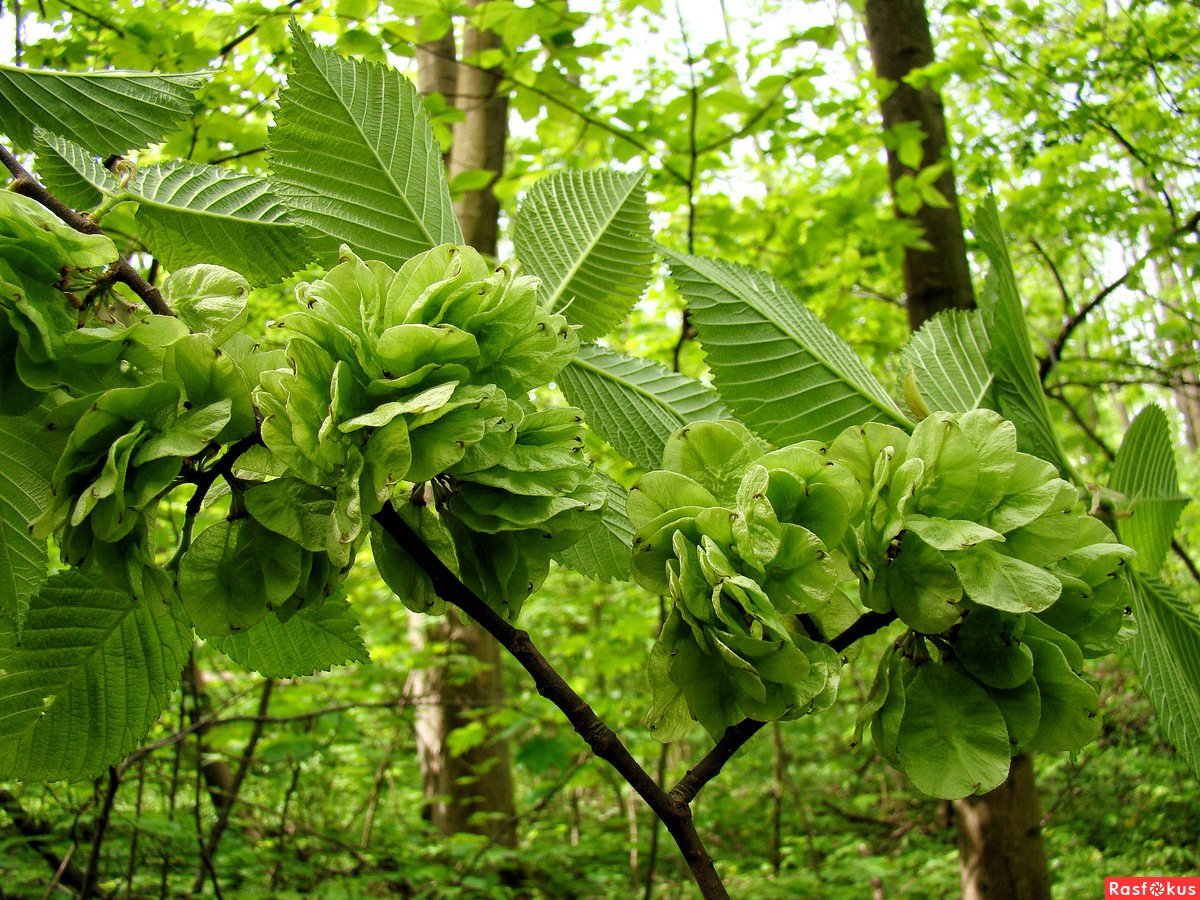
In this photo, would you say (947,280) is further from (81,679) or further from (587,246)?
(81,679)

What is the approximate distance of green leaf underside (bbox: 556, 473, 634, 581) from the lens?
0.77 m

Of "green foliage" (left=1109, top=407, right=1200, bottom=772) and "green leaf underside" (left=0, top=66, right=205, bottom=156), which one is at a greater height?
"green leaf underside" (left=0, top=66, right=205, bottom=156)

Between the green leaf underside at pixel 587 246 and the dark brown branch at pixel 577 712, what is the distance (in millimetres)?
381

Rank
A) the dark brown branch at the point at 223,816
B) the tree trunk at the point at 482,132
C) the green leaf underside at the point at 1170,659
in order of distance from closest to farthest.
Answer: the green leaf underside at the point at 1170,659 < the dark brown branch at the point at 223,816 < the tree trunk at the point at 482,132

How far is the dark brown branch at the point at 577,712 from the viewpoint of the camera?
49 centimetres

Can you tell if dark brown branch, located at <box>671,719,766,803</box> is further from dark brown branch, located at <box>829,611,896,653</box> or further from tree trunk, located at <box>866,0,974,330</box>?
tree trunk, located at <box>866,0,974,330</box>

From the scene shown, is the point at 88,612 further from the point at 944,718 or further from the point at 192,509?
the point at 944,718

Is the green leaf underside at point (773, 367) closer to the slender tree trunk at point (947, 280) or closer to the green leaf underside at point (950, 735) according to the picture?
the green leaf underside at point (950, 735)

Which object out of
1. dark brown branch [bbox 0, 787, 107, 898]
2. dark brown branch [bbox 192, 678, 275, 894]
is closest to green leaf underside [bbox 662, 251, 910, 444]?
dark brown branch [bbox 192, 678, 275, 894]

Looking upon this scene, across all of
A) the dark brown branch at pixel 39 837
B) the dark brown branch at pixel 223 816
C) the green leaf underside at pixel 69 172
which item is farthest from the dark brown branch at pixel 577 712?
the dark brown branch at pixel 39 837

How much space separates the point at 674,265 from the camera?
0.86 meters

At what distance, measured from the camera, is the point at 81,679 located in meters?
0.67

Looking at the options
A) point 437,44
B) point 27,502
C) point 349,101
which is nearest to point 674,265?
point 349,101

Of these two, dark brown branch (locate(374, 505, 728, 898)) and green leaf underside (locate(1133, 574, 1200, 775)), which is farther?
green leaf underside (locate(1133, 574, 1200, 775))
